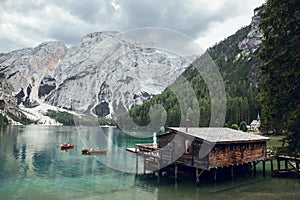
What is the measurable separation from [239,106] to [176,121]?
2743 cm

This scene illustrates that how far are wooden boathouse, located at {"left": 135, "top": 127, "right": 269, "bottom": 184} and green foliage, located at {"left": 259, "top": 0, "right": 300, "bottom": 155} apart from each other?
980 centimetres

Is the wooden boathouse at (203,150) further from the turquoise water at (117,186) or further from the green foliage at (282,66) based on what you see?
the green foliage at (282,66)

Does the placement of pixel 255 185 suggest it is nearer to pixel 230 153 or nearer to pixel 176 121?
pixel 230 153

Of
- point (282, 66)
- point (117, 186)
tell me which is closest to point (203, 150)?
point (117, 186)

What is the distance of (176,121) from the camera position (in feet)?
368

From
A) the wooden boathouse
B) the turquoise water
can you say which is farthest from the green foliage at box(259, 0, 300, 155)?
the turquoise water

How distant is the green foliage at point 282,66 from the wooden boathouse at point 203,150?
386 inches

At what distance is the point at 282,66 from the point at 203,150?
12824 mm

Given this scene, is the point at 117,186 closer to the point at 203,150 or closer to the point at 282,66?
the point at 203,150

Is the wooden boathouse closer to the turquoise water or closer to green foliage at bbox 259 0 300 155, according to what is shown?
the turquoise water

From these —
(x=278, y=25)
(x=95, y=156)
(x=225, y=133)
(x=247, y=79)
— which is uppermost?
(x=247, y=79)

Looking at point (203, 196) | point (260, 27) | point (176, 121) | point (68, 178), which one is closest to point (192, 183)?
point (203, 196)

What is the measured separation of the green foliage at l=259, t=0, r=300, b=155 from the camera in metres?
14.2

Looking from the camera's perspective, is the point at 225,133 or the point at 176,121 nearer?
the point at 225,133
